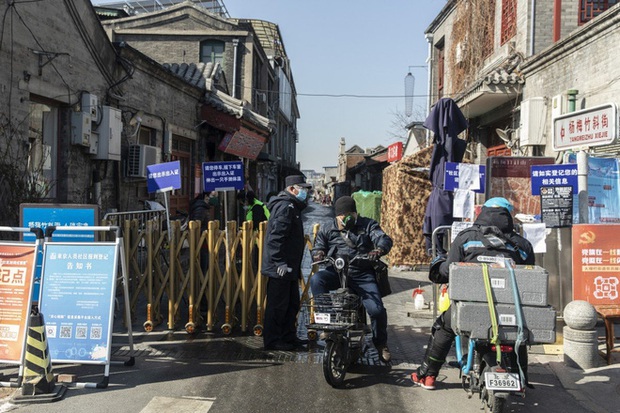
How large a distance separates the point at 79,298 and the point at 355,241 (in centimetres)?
271

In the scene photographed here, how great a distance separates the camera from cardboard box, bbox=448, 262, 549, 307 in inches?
164

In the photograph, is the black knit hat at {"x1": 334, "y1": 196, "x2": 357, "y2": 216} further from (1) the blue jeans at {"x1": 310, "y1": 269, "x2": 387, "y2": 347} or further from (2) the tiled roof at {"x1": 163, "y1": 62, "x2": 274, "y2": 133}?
(2) the tiled roof at {"x1": 163, "y1": 62, "x2": 274, "y2": 133}

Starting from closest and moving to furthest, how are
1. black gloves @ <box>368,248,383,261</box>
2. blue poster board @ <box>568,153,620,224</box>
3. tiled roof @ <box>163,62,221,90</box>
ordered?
black gloves @ <box>368,248,383,261</box> < blue poster board @ <box>568,153,620,224</box> < tiled roof @ <box>163,62,221,90</box>

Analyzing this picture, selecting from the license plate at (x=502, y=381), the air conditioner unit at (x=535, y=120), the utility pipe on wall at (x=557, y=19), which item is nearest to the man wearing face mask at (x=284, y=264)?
the license plate at (x=502, y=381)

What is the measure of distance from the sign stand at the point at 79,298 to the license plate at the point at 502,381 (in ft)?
10.8

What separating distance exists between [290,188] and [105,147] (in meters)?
4.87

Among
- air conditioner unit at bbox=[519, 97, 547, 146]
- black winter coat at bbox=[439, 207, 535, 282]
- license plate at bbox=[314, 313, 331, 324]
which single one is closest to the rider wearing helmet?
black winter coat at bbox=[439, 207, 535, 282]

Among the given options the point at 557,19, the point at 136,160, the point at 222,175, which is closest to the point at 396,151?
the point at 557,19

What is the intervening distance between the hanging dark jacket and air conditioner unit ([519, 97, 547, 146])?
6.68 meters

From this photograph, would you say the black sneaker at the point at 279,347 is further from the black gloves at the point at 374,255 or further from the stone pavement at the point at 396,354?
the black gloves at the point at 374,255

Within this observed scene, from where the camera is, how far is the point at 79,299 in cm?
523

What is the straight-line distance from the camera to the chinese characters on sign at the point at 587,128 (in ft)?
19.5

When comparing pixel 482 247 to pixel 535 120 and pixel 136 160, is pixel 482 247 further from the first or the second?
pixel 136 160

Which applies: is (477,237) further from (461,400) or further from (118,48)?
(118,48)
